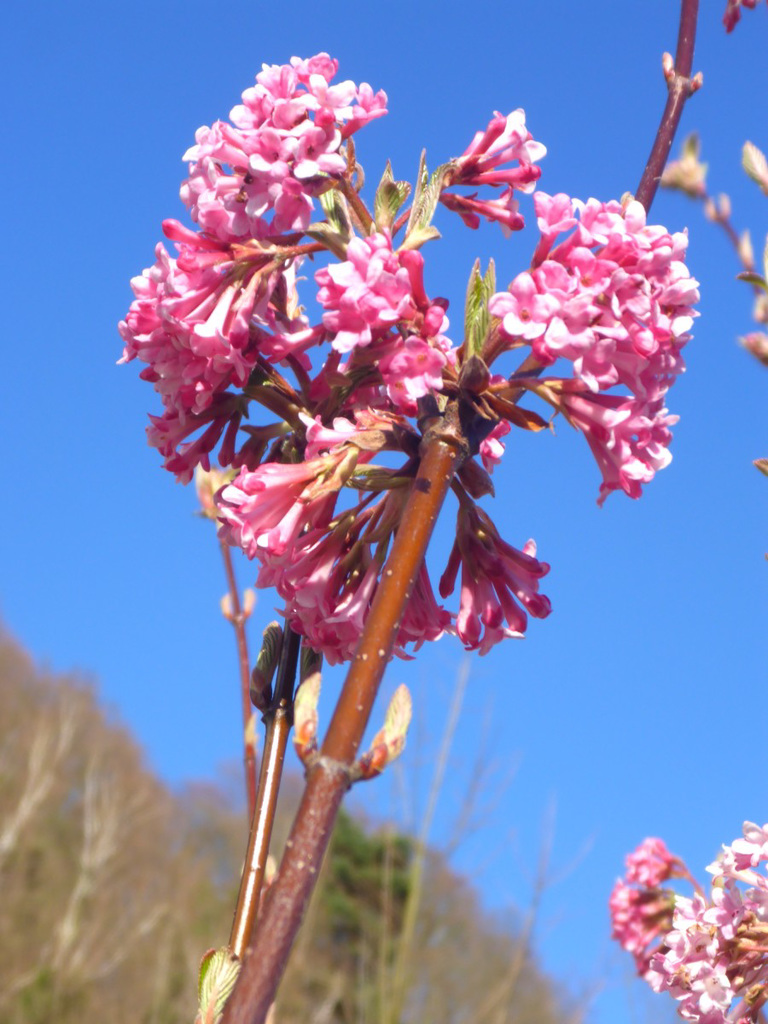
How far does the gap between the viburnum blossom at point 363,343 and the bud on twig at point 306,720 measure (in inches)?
12.8

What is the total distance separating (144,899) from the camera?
31.8 meters

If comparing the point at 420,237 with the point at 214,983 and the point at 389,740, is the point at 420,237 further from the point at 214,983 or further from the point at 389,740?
the point at 214,983

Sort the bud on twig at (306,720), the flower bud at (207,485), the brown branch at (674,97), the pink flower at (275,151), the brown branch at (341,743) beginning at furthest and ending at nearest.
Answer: the flower bud at (207,485) < the brown branch at (674,97) < the pink flower at (275,151) < the bud on twig at (306,720) < the brown branch at (341,743)

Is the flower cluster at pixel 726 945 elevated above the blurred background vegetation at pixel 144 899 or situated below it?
below

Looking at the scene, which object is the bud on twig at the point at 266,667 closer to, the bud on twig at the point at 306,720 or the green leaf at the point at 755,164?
the bud on twig at the point at 306,720

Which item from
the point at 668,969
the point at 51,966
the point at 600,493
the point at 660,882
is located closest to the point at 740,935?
the point at 668,969

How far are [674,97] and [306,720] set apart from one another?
115 centimetres

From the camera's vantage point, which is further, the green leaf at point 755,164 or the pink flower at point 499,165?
the green leaf at point 755,164

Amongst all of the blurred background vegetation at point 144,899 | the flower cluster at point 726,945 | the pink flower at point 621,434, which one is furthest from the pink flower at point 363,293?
the blurred background vegetation at point 144,899

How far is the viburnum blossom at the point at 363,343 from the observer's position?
47.0 inches

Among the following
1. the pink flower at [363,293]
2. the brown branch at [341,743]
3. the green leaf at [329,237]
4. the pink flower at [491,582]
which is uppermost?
the green leaf at [329,237]

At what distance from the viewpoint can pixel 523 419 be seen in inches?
48.5

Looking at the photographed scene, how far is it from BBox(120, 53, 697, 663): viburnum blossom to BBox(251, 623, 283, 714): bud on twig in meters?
0.03

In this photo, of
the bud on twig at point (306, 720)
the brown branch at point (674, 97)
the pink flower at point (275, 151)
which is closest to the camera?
the bud on twig at point (306, 720)
